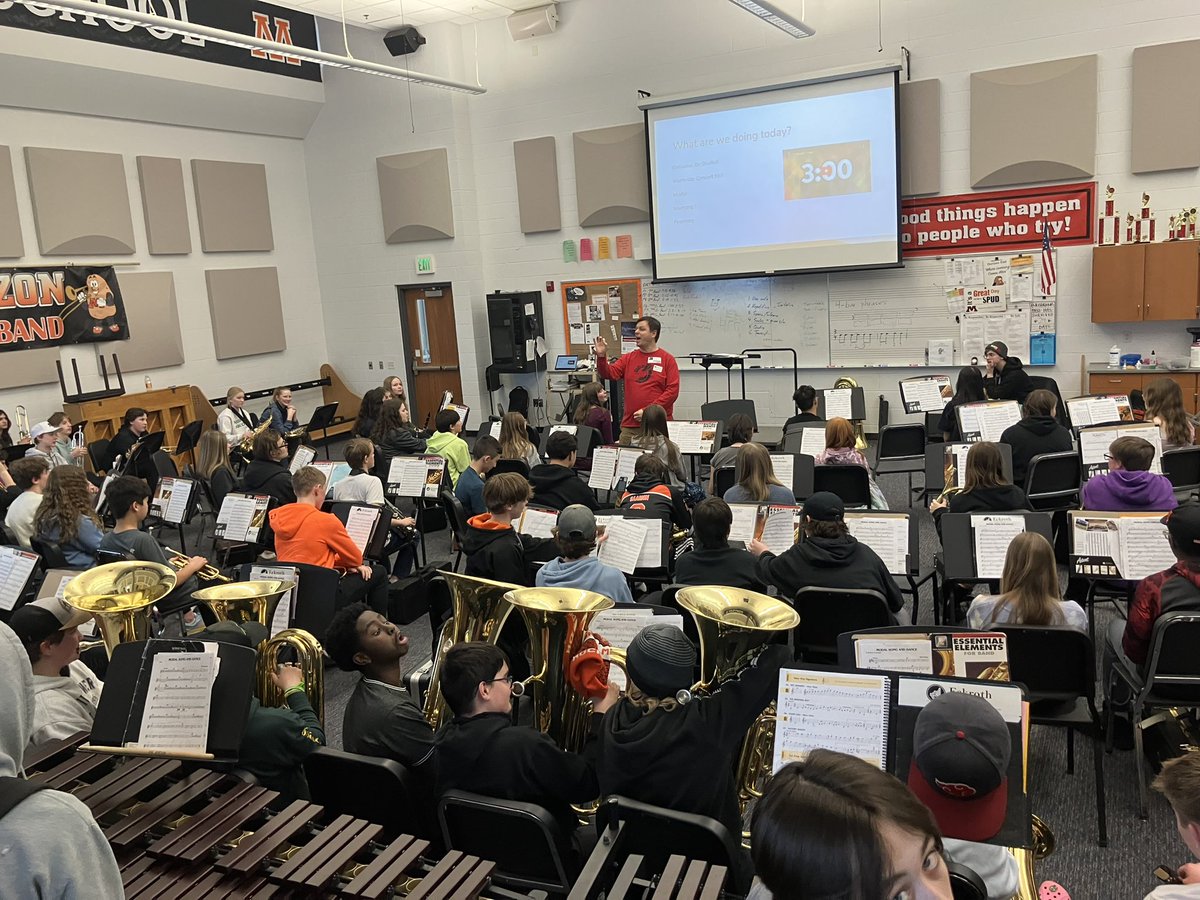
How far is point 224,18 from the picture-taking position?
1087 cm

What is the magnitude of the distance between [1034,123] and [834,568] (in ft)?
23.4

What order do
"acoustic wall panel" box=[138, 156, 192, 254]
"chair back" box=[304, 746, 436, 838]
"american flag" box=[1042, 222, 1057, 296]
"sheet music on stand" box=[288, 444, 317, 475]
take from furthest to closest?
1. "acoustic wall panel" box=[138, 156, 192, 254]
2. "american flag" box=[1042, 222, 1057, 296]
3. "sheet music on stand" box=[288, 444, 317, 475]
4. "chair back" box=[304, 746, 436, 838]

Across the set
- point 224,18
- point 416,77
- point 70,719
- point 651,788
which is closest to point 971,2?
point 416,77

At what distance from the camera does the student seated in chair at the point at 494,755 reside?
8.63 ft

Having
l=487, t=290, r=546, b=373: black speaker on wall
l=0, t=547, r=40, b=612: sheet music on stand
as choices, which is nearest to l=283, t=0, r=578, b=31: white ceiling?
l=487, t=290, r=546, b=373: black speaker on wall

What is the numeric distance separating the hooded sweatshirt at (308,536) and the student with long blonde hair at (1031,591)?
3.58m

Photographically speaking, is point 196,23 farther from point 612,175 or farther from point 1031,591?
point 1031,591

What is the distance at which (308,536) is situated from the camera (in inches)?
206

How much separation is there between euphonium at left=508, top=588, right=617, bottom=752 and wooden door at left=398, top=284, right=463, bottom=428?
9.77 m

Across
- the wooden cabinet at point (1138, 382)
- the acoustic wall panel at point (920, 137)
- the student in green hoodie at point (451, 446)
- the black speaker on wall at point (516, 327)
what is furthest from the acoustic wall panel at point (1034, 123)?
the student in green hoodie at point (451, 446)

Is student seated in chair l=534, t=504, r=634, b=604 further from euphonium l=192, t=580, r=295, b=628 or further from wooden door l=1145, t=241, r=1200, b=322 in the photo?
wooden door l=1145, t=241, r=1200, b=322

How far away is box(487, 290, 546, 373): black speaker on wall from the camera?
476 inches

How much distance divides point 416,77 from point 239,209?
400 cm

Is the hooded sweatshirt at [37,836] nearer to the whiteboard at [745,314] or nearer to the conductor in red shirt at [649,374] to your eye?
the conductor in red shirt at [649,374]
